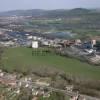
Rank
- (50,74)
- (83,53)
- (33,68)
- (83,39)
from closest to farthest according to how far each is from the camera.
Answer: (50,74) < (33,68) < (83,53) < (83,39)

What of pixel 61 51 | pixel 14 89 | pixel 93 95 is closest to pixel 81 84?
pixel 93 95

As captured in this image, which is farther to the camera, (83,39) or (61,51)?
(83,39)

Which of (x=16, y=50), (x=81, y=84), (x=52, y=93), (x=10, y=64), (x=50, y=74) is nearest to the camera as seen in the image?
(x=52, y=93)

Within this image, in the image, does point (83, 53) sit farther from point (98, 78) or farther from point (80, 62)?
point (98, 78)

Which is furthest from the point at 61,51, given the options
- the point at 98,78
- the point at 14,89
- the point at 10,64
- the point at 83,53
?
the point at 14,89

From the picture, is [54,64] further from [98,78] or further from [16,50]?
[16,50]

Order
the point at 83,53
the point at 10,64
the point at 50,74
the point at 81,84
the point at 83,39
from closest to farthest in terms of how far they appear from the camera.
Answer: the point at 81,84 < the point at 50,74 < the point at 10,64 < the point at 83,53 < the point at 83,39
